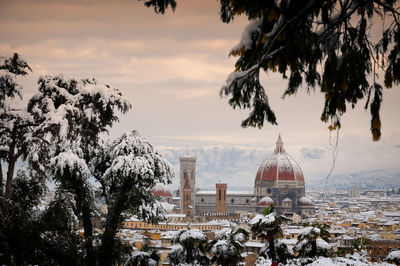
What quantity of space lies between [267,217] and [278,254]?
8.07ft

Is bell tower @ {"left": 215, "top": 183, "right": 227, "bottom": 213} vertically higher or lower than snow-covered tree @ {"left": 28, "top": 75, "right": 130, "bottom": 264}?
lower

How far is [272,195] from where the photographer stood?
334 feet

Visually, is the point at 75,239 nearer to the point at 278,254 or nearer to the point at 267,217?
the point at 267,217

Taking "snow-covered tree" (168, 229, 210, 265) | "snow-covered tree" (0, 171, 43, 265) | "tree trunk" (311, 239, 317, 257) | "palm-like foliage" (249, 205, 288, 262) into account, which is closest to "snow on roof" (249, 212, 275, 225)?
"palm-like foliage" (249, 205, 288, 262)

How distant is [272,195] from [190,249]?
289ft

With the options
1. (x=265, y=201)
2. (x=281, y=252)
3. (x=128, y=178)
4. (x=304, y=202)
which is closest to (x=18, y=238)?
(x=128, y=178)

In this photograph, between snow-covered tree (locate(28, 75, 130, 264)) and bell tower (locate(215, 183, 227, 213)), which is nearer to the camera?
snow-covered tree (locate(28, 75, 130, 264))

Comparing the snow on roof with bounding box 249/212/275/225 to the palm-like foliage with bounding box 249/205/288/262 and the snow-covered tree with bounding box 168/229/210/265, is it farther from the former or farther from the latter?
the snow-covered tree with bounding box 168/229/210/265

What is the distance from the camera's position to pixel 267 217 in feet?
51.5

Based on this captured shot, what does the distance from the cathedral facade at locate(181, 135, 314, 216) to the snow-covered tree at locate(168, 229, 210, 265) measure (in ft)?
259

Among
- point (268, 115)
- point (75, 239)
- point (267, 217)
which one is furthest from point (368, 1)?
point (267, 217)

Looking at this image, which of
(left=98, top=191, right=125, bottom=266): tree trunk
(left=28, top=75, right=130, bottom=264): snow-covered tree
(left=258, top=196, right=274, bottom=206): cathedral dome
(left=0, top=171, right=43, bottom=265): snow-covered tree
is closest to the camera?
(left=0, top=171, right=43, bottom=265): snow-covered tree

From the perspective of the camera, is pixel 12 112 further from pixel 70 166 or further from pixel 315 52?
pixel 315 52

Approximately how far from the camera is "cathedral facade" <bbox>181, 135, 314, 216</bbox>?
319 ft
